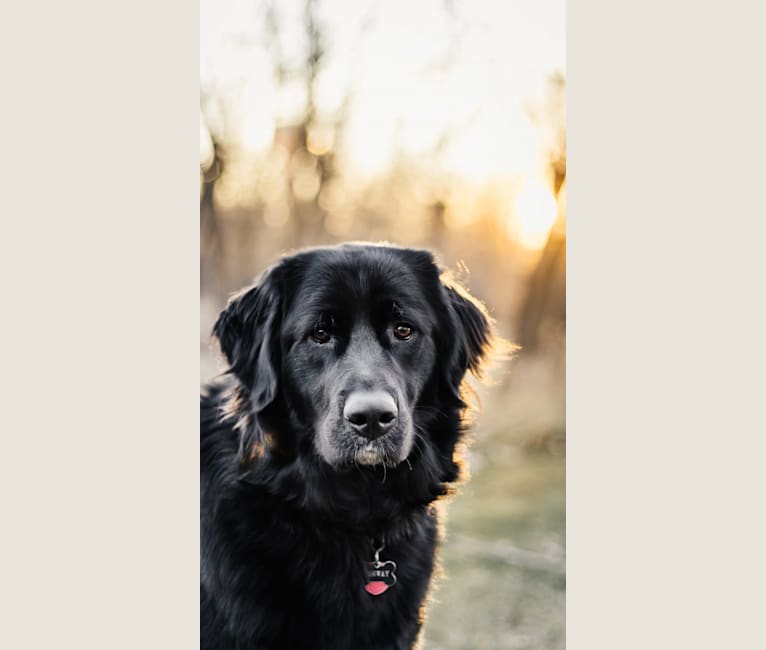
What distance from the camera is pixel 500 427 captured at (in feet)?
15.0


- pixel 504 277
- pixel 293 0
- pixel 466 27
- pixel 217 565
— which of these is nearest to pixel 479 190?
pixel 504 277

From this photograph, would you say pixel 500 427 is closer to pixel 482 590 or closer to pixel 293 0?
pixel 482 590

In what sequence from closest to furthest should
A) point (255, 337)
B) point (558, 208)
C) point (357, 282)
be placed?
point (357, 282)
point (255, 337)
point (558, 208)

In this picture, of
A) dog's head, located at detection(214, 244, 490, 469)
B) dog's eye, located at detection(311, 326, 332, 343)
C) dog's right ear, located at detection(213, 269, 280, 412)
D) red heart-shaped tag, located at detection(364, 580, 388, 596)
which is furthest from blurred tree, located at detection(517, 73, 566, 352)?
red heart-shaped tag, located at detection(364, 580, 388, 596)

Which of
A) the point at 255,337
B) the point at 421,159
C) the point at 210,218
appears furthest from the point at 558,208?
the point at 210,218

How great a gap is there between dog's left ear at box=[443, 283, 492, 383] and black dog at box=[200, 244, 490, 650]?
0.05 metres

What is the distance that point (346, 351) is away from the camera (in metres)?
3.14

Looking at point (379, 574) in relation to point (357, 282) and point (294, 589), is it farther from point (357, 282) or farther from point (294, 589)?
point (357, 282)

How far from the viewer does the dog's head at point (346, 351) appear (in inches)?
117

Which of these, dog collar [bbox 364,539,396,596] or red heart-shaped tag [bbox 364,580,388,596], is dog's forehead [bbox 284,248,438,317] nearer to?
dog collar [bbox 364,539,396,596]

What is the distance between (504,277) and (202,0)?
7.14ft

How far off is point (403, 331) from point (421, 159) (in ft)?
3.84

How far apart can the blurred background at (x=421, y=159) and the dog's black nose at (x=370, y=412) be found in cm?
91

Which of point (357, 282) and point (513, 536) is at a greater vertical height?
point (357, 282)
